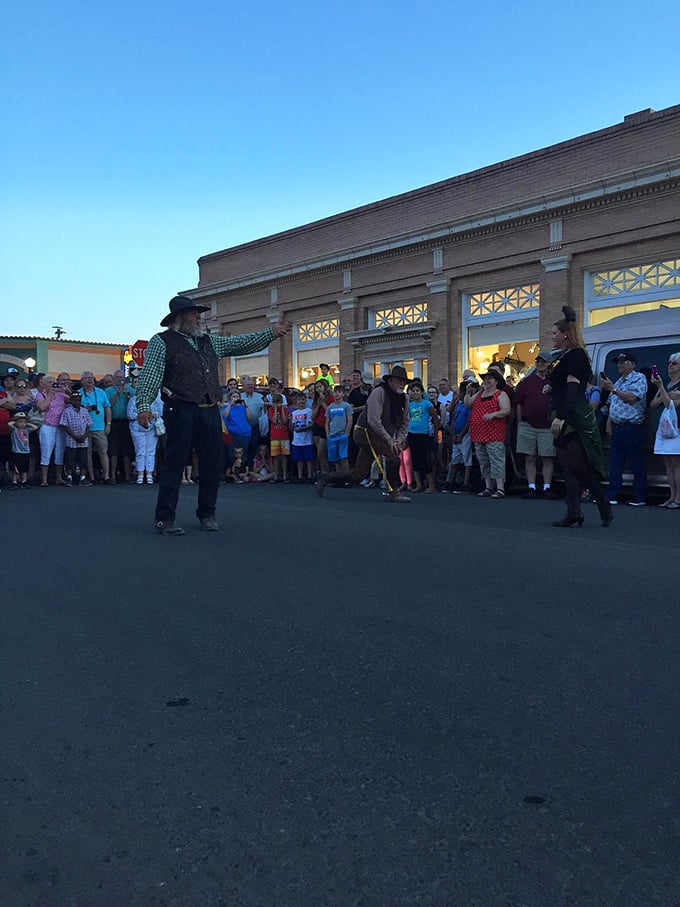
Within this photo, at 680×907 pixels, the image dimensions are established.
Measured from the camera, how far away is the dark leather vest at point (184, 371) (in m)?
6.98

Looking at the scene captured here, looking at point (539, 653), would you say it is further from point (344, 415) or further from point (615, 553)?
point (344, 415)

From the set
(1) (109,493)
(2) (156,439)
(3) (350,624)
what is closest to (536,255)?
(2) (156,439)

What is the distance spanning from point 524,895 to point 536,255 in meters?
18.7

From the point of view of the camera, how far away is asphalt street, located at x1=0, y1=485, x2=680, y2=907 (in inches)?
69.7

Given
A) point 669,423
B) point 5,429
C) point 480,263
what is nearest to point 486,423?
point 669,423

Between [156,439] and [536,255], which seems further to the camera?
[536,255]

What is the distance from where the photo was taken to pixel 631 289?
1772cm

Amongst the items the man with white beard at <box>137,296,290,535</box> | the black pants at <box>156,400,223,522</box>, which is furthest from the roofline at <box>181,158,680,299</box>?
the black pants at <box>156,400,223,522</box>

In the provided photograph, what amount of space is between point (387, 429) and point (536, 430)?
207 centimetres

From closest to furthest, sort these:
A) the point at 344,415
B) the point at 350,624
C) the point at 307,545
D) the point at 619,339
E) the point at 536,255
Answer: the point at 350,624 → the point at 307,545 → the point at 619,339 → the point at 344,415 → the point at 536,255

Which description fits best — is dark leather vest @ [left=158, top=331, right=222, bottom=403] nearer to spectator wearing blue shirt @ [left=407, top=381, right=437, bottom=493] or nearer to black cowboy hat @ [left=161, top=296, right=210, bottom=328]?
black cowboy hat @ [left=161, top=296, right=210, bottom=328]

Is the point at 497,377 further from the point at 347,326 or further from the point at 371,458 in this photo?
the point at 347,326

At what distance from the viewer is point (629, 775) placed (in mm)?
2203

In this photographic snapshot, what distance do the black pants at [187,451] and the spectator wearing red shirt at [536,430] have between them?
499 cm
